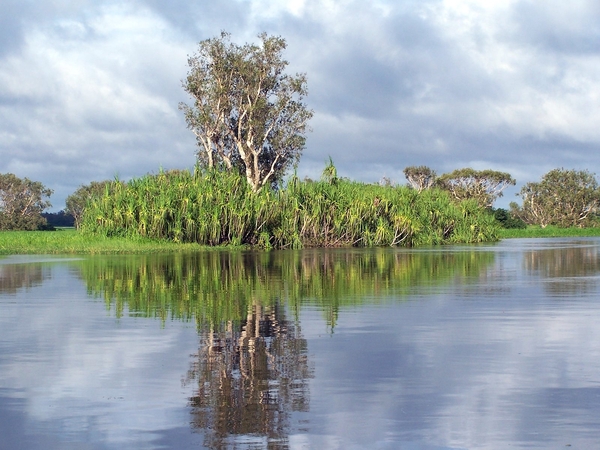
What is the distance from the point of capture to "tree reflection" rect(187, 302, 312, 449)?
235 inches

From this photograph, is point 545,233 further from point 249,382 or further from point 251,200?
point 249,382

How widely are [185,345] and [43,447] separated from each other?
4.00 metres

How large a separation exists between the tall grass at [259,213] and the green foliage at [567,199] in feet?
148

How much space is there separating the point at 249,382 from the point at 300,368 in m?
0.79

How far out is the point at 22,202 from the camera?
3460 inches

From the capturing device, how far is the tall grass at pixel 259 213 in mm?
38156

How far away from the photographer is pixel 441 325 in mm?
11188

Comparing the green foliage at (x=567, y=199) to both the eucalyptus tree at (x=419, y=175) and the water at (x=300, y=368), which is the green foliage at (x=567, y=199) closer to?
the eucalyptus tree at (x=419, y=175)

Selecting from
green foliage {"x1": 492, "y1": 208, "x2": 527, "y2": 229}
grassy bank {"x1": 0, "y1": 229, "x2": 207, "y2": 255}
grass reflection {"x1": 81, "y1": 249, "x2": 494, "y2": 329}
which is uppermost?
green foliage {"x1": 492, "y1": 208, "x2": 527, "y2": 229}

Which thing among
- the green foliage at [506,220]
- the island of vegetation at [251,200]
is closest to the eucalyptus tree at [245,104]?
the island of vegetation at [251,200]

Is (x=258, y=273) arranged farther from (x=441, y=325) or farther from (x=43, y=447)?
(x=43, y=447)

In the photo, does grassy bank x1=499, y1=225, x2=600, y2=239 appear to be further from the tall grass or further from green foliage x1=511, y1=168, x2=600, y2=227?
the tall grass

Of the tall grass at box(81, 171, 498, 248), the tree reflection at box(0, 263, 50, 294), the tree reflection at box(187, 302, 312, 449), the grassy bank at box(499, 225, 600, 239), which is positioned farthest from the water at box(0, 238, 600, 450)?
the grassy bank at box(499, 225, 600, 239)

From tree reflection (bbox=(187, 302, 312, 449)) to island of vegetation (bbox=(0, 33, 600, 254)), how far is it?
79.2ft
